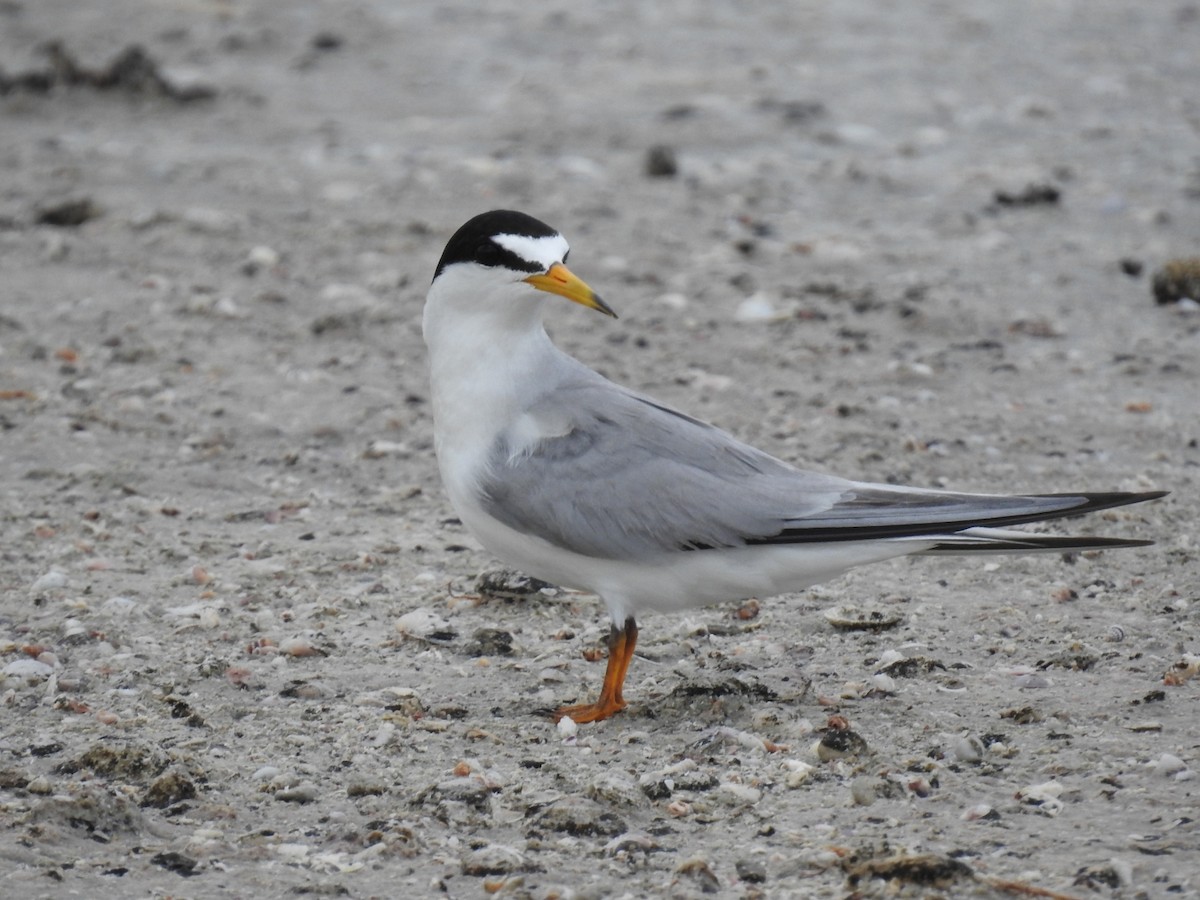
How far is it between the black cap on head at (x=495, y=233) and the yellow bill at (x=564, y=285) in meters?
0.03

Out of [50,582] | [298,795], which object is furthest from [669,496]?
[50,582]

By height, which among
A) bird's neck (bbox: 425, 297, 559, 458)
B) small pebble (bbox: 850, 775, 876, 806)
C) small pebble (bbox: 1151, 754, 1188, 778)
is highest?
bird's neck (bbox: 425, 297, 559, 458)

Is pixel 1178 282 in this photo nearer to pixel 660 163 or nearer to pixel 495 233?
pixel 660 163

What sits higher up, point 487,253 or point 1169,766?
point 487,253

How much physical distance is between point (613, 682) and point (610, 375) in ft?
9.47

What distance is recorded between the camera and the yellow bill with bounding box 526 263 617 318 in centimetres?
485

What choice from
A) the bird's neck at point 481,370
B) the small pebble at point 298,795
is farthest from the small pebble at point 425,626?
the small pebble at point 298,795

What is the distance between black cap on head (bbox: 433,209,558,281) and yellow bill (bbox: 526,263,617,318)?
3cm

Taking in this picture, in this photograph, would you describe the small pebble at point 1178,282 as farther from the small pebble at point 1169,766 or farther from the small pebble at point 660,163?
the small pebble at point 1169,766

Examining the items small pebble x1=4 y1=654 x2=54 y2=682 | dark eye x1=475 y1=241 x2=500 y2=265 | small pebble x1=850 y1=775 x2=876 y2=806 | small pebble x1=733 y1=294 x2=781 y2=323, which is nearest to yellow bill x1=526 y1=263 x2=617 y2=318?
dark eye x1=475 y1=241 x2=500 y2=265

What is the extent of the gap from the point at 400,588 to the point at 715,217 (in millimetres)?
4257

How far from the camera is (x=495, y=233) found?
492 centimetres

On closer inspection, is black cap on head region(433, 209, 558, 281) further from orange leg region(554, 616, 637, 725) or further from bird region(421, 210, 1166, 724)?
orange leg region(554, 616, 637, 725)

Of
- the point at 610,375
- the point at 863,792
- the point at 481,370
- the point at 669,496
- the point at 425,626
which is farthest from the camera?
the point at 610,375
